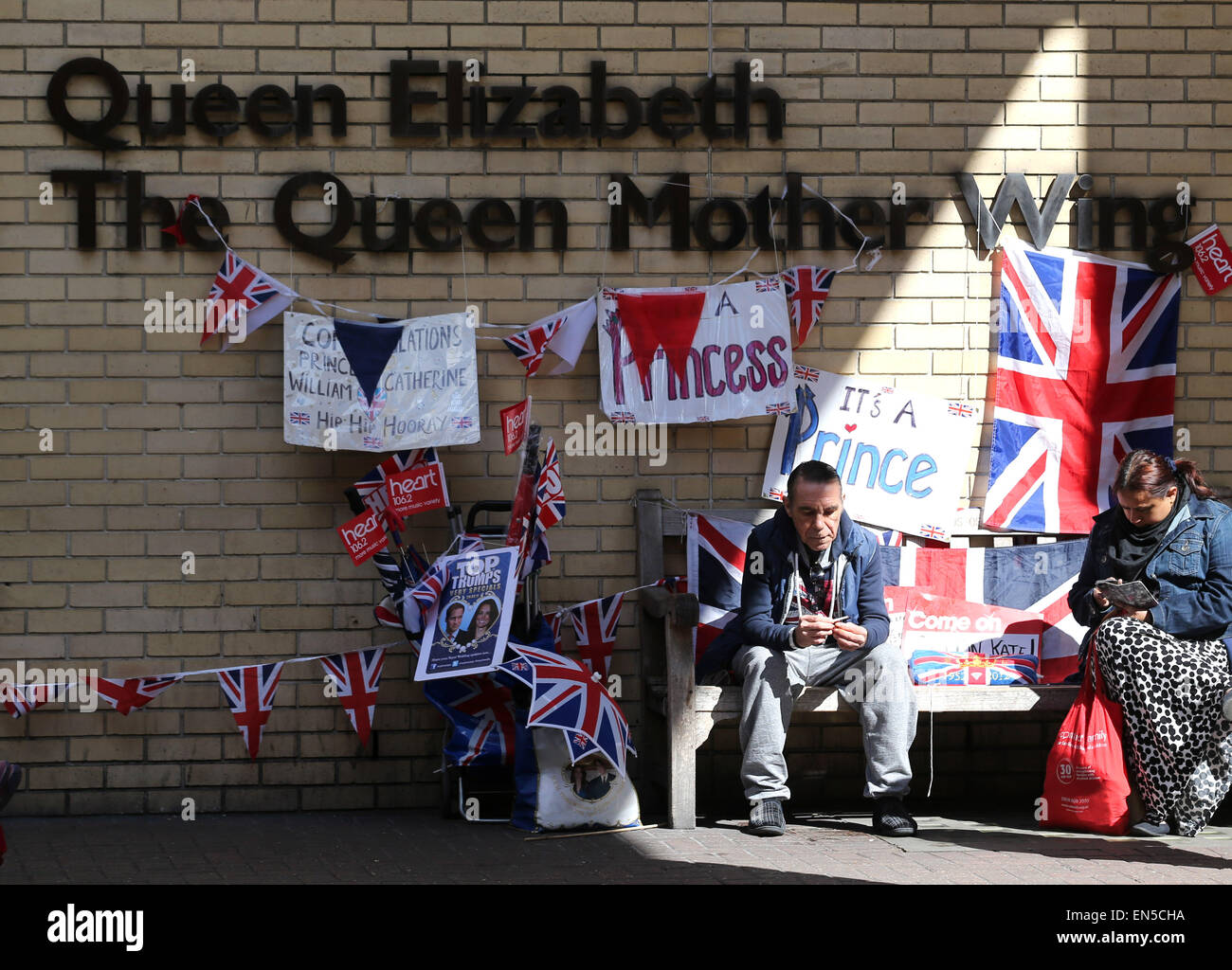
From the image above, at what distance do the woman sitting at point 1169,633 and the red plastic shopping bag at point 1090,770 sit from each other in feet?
0.21

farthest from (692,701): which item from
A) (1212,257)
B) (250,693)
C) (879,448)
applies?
(1212,257)

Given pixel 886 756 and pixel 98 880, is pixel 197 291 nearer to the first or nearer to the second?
pixel 98 880

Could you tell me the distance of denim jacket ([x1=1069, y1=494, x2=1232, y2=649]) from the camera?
5.91 m

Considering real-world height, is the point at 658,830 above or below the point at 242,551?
below

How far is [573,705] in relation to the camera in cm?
591

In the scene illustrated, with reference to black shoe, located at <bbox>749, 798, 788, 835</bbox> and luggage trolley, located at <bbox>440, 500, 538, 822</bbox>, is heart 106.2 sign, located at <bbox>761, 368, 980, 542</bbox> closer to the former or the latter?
luggage trolley, located at <bbox>440, 500, 538, 822</bbox>

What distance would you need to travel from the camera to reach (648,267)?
687 cm

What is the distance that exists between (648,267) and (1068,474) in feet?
7.56

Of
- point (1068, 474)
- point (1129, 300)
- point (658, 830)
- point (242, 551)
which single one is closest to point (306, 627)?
point (242, 551)

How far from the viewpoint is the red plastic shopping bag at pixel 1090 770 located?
5.80 metres

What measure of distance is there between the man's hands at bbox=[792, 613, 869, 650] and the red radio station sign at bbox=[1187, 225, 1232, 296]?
265cm

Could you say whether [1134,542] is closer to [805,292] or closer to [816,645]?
[816,645]

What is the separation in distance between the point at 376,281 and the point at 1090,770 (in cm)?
385

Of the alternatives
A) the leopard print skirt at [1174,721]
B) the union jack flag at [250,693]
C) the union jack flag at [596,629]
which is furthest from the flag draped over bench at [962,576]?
the union jack flag at [250,693]
